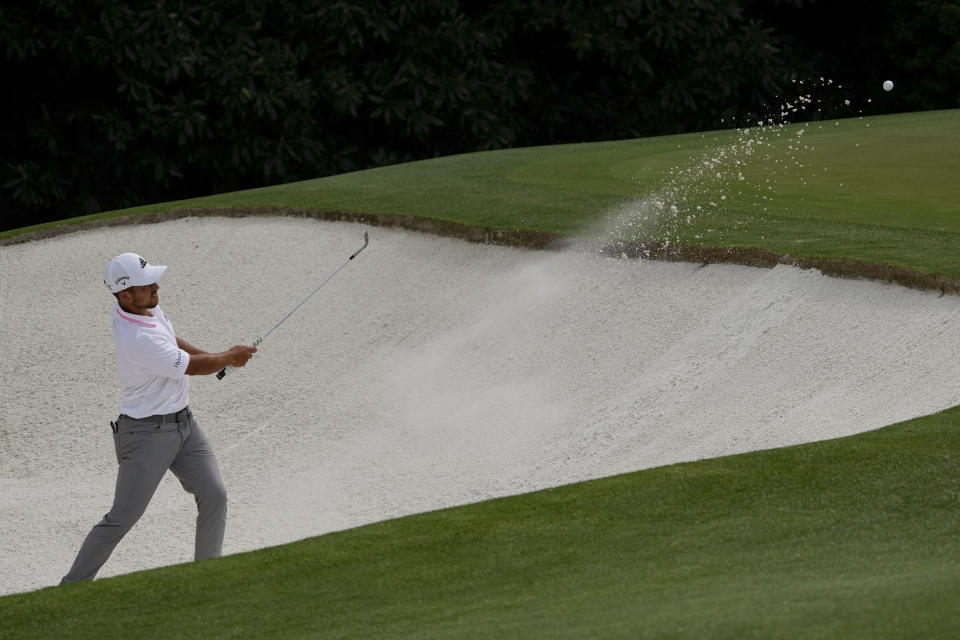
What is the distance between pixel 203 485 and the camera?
7164 millimetres

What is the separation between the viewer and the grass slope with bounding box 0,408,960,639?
4871 millimetres

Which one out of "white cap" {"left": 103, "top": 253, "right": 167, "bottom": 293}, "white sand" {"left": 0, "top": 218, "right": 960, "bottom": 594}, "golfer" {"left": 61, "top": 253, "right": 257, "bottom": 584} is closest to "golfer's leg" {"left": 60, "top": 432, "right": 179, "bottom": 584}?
"golfer" {"left": 61, "top": 253, "right": 257, "bottom": 584}

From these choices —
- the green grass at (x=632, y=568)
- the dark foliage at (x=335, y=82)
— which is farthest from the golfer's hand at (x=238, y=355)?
the dark foliage at (x=335, y=82)

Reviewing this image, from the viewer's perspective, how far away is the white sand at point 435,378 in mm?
8812

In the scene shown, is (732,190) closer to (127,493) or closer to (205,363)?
(205,363)

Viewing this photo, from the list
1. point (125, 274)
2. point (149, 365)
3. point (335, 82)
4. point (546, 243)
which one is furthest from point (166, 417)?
point (335, 82)

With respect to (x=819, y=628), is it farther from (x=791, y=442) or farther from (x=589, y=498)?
(x=791, y=442)

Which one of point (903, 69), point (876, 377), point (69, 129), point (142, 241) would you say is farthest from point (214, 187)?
point (876, 377)

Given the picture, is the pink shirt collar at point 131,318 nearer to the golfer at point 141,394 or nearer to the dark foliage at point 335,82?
the golfer at point 141,394

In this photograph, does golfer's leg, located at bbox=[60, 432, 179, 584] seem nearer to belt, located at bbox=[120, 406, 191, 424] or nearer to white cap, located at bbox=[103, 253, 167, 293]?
belt, located at bbox=[120, 406, 191, 424]

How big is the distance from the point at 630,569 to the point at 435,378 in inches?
206

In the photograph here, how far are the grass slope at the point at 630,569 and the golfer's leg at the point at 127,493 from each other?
50cm

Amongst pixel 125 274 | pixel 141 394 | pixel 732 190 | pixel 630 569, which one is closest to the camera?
pixel 630 569

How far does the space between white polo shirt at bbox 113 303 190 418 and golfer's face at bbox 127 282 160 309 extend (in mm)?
62
